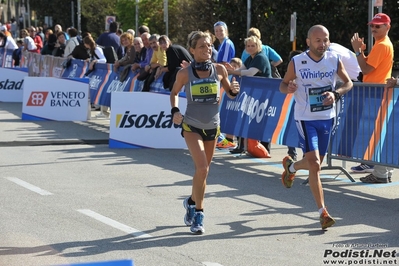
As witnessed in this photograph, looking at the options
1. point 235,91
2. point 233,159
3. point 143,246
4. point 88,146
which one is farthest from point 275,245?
point 88,146

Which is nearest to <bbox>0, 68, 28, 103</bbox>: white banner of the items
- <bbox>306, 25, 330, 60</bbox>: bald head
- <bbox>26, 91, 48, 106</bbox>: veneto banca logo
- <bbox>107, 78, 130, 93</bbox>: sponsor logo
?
<bbox>26, 91, 48, 106</bbox>: veneto banca logo

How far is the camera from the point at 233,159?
1441cm

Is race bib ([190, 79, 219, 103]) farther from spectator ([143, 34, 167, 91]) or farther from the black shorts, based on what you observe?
spectator ([143, 34, 167, 91])

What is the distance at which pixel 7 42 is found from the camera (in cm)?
3578

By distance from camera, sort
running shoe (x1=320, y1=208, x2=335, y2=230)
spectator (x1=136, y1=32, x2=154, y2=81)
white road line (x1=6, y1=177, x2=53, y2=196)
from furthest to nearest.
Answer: spectator (x1=136, y1=32, x2=154, y2=81) → white road line (x1=6, y1=177, x2=53, y2=196) → running shoe (x1=320, y1=208, x2=335, y2=230)

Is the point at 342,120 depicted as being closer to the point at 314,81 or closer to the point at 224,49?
the point at 314,81

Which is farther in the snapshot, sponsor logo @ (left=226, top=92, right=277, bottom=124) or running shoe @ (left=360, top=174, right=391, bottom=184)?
sponsor logo @ (left=226, top=92, right=277, bottom=124)

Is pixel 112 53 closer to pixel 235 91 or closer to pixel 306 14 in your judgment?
pixel 306 14

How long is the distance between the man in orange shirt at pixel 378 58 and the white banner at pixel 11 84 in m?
16.3

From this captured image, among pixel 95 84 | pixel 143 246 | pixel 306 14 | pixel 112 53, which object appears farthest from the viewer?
pixel 306 14

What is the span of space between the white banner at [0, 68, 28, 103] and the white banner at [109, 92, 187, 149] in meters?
11.2

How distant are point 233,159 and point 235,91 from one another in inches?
212

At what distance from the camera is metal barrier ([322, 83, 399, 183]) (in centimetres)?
1112

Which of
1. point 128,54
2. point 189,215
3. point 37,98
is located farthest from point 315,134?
point 37,98
